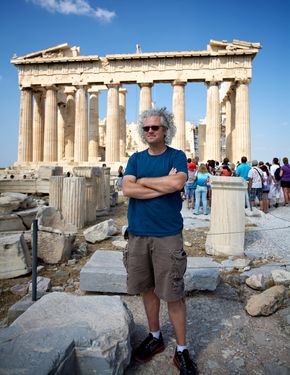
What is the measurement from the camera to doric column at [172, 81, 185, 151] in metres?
24.6

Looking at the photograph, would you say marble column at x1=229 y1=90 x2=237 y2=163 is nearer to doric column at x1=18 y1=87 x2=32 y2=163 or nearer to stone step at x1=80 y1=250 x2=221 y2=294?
doric column at x1=18 y1=87 x2=32 y2=163

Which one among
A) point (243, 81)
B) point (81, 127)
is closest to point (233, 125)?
point (243, 81)

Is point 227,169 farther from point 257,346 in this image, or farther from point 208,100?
point 208,100

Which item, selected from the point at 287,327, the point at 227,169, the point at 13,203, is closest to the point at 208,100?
the point at 227,169

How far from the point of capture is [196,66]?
24.8 metres

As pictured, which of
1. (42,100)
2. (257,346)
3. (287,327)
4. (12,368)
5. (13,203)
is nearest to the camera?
(12,368)

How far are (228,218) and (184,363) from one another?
12.2ft

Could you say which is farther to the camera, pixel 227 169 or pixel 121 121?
pixel 121 121

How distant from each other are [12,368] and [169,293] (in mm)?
1184

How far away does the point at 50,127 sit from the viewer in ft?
86.5

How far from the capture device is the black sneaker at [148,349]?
8.33 ft

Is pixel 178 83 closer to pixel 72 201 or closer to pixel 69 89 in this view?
pixel 69 89

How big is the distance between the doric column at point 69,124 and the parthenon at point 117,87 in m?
1.51

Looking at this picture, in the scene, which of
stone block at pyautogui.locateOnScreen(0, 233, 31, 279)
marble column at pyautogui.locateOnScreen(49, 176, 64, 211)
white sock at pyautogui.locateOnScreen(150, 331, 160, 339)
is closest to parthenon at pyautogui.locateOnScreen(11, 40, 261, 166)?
marble column at pyautogui.locateOnScreen(49, 176, 64, 211)
